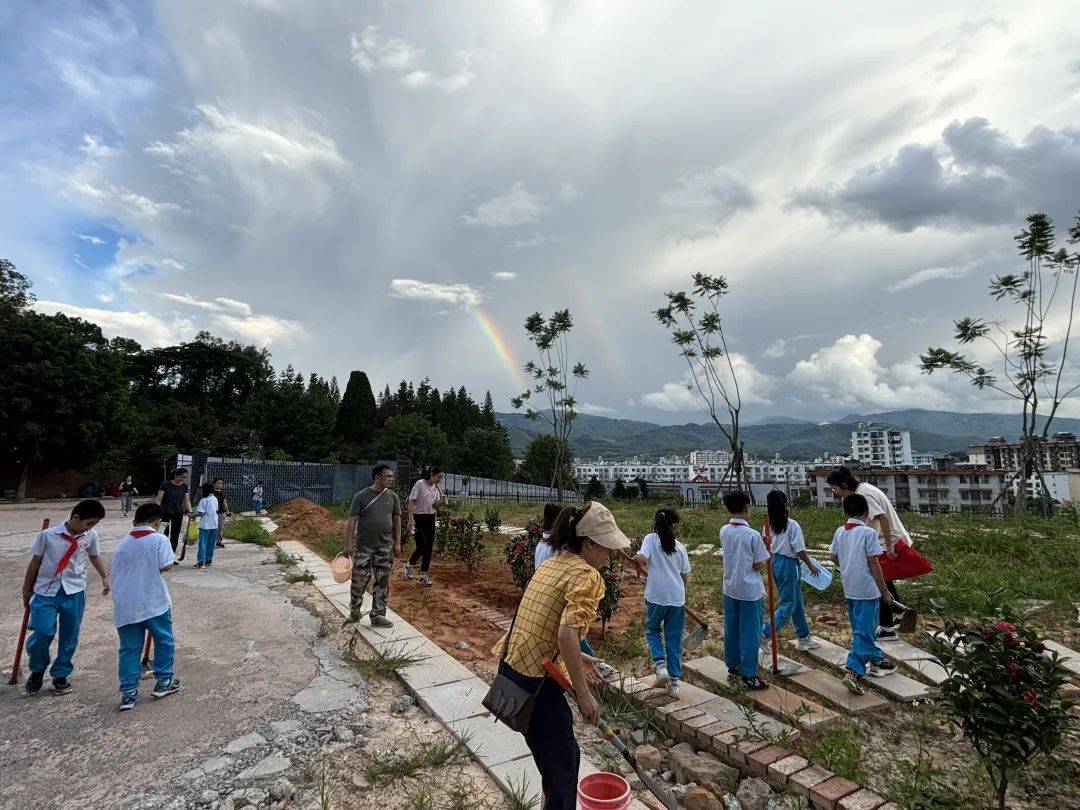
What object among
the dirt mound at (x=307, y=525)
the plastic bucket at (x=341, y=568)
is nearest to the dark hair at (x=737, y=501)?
the plastic bucket at (x=341, y=568)

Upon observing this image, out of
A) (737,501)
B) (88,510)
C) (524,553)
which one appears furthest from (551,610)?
(524,553)

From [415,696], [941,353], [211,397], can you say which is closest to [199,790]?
[415,696]

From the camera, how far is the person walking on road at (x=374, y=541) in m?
5.66

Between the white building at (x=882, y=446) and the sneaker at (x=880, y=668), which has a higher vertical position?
the white building at (x=882, y=446)

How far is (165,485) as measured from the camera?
8508mm

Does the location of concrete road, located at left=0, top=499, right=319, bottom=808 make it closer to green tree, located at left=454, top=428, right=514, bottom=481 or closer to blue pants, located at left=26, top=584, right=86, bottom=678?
blue pants, located at left=26, top=584, right=86, bottom=678

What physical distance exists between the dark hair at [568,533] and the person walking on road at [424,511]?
216 inches

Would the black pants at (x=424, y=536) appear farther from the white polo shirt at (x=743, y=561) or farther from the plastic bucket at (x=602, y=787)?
the plastic bucket at (x=602, y=787)

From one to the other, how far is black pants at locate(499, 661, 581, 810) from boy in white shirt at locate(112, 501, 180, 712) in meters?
3.21

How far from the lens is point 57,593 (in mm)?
4176

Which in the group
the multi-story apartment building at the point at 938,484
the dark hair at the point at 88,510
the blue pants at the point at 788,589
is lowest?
the multi-story apartment building at the point at 938,484

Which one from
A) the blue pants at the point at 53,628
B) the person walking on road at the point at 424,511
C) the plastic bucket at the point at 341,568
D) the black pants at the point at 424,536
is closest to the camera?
the blue pants at the point at 53,628

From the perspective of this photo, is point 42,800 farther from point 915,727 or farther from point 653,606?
point 915,727

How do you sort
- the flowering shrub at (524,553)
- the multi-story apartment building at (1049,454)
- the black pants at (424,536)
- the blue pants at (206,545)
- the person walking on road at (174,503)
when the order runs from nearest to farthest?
1. the flowering shrub at (524,553)
2. the black pants at (424,536)
3. the person walking on road at (174,503)
4. the blue pants at (206,545)
5. the multi-story apartment building at (1049,454)
